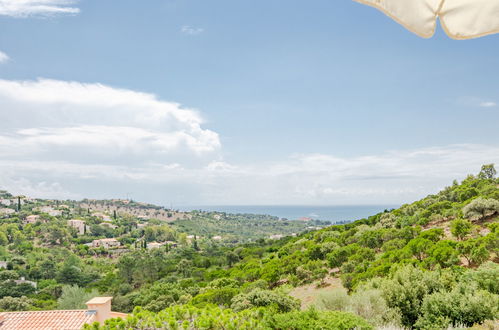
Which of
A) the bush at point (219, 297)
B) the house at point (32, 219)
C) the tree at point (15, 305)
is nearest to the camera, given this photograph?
the bush at point (219, 297)

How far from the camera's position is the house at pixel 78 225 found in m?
85.9

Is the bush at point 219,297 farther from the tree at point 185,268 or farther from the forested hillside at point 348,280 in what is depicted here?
the tree at point 185,268

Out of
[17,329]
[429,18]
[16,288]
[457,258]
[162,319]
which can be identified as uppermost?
[429,18]

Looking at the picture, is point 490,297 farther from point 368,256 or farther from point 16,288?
point 16,288

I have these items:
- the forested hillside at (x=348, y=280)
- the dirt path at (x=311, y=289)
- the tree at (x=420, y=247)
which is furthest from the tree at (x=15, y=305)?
the tree at (x=420, y=247)

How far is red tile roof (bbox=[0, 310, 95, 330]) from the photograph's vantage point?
9.98 metres

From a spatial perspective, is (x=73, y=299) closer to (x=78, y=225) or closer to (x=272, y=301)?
(x=272, y=301)

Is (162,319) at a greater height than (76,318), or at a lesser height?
greater

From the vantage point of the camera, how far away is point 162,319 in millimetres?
4965

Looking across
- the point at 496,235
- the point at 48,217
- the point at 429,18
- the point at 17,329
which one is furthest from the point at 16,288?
the point at 48,217

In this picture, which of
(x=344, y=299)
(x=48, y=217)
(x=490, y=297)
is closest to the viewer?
(x=490, y=297)

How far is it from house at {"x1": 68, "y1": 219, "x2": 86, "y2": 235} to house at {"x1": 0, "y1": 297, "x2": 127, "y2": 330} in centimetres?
8321

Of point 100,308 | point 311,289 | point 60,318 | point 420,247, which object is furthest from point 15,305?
point 420,247

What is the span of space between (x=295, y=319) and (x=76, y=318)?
27.5 ft
